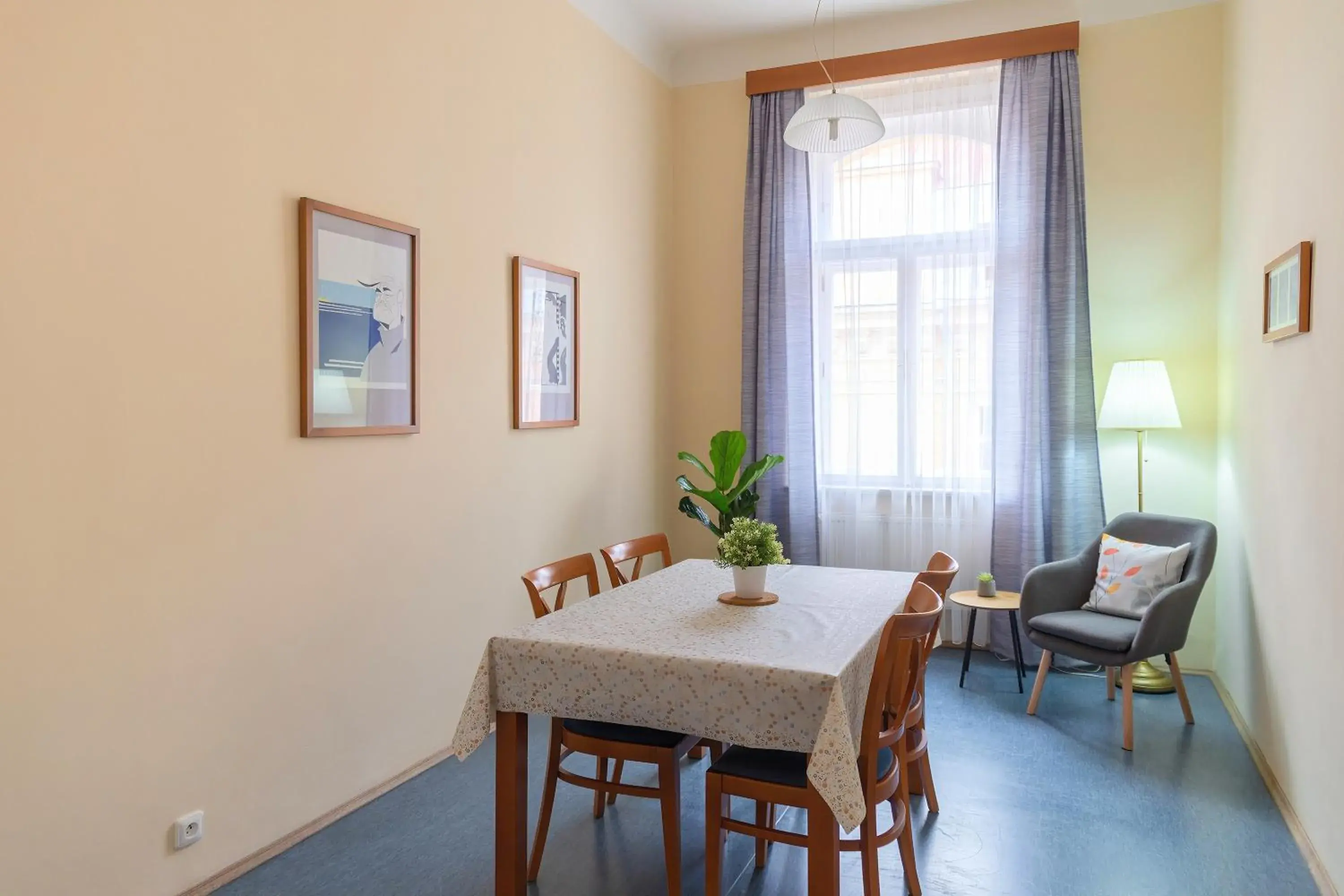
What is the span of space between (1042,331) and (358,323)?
3351 millimetres

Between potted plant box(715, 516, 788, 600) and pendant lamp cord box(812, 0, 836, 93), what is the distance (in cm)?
311

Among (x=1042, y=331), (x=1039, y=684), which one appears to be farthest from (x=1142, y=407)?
(x=1039, y=684)

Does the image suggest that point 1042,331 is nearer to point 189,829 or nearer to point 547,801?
point 547,801

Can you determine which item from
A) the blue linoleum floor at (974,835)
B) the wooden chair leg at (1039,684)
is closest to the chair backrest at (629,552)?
the blue linoleum floor at (974,835)

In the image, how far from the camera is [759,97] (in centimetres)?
522

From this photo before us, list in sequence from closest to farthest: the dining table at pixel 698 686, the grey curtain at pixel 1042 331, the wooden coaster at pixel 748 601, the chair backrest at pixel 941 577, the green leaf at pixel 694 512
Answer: the dining table at pixel 698 686 → the chair backrest at pixel 941 577 → the wooden coaster at pixel 748 601 → the grey curtain at pixel 1042 331 → the green leaf at pixel 694 512

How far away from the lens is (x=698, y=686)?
2152mm

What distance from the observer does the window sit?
480 cm

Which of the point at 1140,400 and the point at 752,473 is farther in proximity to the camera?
the point at 752,473

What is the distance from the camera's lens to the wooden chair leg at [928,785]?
2928 millimetres

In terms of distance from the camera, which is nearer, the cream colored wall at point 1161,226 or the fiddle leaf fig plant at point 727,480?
the cream colored wall at point 1161,226

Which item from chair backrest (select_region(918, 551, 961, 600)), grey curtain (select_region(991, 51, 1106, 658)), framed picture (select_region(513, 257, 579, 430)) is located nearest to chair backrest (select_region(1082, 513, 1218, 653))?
grey curtain (select_region(991, 51, 1106, 658))

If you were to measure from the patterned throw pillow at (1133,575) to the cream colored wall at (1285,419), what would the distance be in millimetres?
284

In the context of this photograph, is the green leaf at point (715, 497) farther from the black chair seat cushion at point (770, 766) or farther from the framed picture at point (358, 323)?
the black chair seat cushion at point (770, 766)
